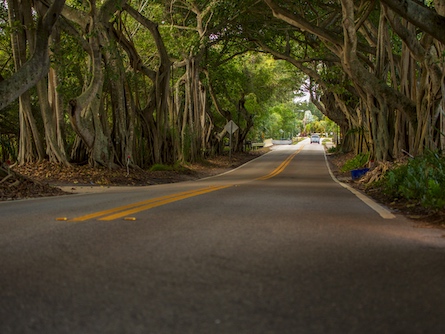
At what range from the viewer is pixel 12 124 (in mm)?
28625

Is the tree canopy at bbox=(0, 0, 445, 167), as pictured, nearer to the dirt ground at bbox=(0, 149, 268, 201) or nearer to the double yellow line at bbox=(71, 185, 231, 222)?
the dirt ground at bbox=(0, 149, 268, 201)

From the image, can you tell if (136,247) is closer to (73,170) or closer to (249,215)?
(249,215)

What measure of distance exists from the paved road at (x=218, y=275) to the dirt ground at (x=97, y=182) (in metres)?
2.34

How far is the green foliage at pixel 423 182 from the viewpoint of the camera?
905 cm

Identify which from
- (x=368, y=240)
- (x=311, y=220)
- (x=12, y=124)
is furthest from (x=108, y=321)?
(x=12, y=124)

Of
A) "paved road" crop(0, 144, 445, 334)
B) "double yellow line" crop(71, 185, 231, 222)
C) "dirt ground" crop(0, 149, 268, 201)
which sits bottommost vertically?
"dirt ground" crop(0, 149, 268, 201)

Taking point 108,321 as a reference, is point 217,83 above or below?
above

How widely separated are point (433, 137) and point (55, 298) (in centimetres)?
1410

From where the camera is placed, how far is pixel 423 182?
34.4 ft

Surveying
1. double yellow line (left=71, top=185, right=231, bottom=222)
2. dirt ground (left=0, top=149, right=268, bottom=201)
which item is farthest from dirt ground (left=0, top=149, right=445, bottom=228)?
double yellow line (left=71, top=185, right=231, bottom=222)

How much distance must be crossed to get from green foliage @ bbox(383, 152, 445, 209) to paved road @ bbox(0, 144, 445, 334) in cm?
200

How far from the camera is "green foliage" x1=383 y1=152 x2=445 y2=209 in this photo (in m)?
9.05

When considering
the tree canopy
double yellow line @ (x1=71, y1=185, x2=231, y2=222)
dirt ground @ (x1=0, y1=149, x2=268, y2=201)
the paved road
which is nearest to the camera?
the paved road

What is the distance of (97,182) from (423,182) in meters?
11.4
